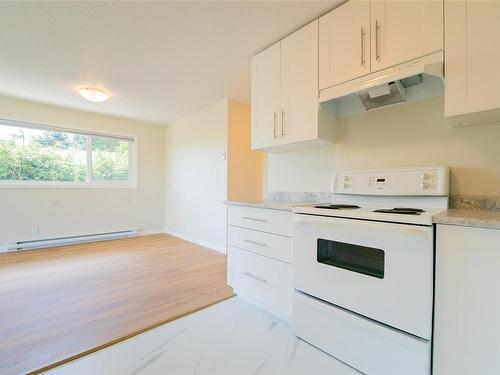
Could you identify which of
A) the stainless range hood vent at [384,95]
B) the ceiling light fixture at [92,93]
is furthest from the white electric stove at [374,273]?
the ceiling light fixture at [92,93]

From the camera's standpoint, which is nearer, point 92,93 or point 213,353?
point 213,353

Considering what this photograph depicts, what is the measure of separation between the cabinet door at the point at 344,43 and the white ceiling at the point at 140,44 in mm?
115

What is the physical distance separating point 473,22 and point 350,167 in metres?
0.99

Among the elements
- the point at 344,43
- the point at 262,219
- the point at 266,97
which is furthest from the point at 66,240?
the point at 344,43

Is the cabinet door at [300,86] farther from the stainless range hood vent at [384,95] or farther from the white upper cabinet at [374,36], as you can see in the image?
the stainless range hood vent at [384,95]

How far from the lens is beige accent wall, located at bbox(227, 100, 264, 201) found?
354 centimetres

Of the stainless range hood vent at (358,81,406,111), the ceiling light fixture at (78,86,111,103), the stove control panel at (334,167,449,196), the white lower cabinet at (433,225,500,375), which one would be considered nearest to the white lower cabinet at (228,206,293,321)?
the stove control panel at (334,167,449,196)

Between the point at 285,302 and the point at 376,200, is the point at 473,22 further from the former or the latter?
the point at 285,302

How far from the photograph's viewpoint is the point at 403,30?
4.41 ft

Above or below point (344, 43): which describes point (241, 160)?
below

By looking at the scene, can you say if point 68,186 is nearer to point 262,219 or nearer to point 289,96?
point 262,219

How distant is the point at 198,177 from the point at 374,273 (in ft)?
10.8

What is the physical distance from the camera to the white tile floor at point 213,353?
1.29 m

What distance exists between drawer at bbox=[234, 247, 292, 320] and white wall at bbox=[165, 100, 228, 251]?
61.2 inches
